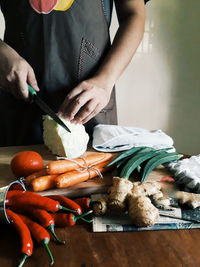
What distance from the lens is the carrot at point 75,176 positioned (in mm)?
1210

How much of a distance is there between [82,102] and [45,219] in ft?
1.89

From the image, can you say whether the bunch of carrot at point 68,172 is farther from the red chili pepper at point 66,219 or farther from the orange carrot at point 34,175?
the red chili pepper at point 66,219

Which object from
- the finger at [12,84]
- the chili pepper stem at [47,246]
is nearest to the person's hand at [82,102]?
the finger at [12,84]

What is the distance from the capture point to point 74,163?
4.40 ft

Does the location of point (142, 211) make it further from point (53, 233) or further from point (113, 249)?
point (53, 233)

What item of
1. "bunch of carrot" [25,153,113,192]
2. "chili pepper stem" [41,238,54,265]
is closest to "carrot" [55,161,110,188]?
"bunch of carrot" [25,153,113,192]

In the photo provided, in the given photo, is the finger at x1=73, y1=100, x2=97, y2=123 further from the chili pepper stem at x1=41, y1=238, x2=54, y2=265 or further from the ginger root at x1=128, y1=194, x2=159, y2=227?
the chili pepper stem at x1=41, y1=238, x2=54, y2=265

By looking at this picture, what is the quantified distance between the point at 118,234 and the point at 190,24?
2045 millimetres

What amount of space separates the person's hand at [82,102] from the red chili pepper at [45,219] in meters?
0.51

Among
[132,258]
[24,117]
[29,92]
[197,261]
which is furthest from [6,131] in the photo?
[197,261]

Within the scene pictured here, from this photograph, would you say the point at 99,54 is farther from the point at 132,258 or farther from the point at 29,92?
the point at 132,258

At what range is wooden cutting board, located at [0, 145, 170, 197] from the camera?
122 centimetres

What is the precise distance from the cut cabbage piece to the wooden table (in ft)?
1.51

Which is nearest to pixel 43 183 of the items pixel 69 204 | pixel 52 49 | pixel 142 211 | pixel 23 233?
pixel 69 204
